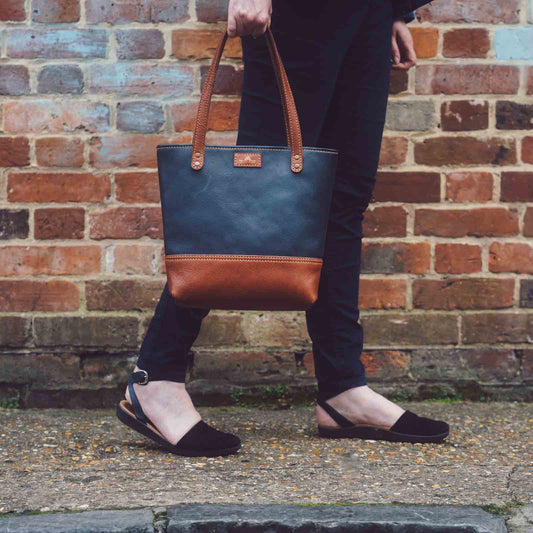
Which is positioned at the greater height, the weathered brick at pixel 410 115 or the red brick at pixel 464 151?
the weathered brick at pixel 410 115

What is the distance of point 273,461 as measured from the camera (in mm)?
1936

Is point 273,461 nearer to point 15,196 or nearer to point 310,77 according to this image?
point 310,77

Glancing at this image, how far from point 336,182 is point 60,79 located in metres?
0.96

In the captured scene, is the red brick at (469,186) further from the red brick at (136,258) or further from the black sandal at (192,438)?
the black sandal at (192,438)

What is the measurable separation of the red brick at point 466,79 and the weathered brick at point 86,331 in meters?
1.18

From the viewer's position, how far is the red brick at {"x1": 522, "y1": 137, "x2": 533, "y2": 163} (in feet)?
8.20

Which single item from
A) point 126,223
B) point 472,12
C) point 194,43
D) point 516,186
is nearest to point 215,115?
point 194,43

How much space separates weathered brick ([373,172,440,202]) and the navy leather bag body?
0.76 metres

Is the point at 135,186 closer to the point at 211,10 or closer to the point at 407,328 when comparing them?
the point at 211,10

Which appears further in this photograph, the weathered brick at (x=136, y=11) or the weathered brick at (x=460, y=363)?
the weathered brick at (x=460, y=363)

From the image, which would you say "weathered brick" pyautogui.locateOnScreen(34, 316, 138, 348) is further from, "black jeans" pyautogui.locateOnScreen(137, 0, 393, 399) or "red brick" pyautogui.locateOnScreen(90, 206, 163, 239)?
"black jeans" pyautogui.locateOnScreen(137, 0, 393, 399)

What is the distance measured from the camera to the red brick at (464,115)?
249cm

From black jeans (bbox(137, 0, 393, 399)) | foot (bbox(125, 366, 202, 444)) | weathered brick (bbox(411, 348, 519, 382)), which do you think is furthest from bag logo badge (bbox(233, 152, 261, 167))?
weathered brick (bbox(411, 348, 519, 382))

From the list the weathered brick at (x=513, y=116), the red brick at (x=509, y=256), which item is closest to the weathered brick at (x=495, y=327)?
the red brick at (x=509, y=256)
